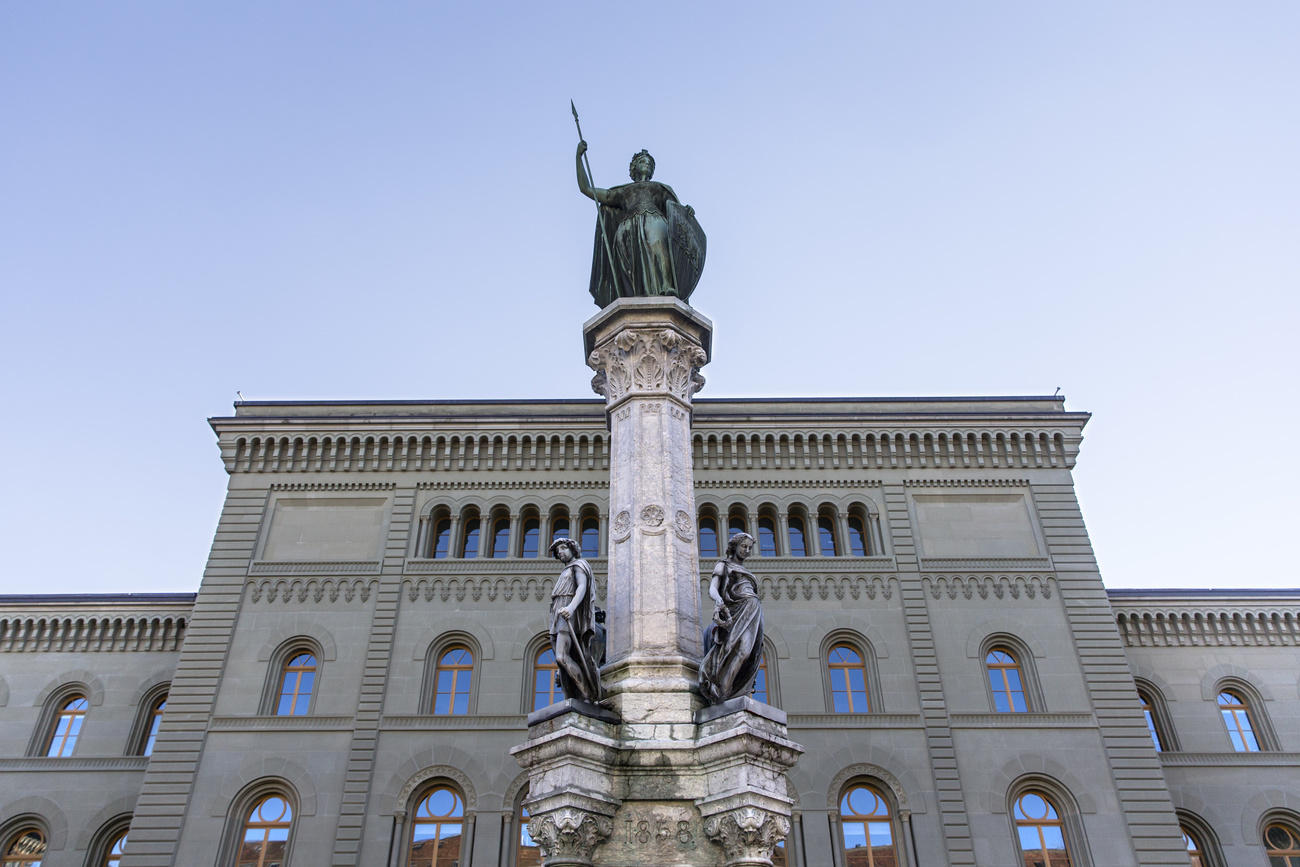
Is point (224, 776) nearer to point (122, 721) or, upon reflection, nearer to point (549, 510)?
point (122, 721)

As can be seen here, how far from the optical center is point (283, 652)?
2567cm

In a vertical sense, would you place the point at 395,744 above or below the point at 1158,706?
below

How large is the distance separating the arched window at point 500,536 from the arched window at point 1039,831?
14585 millimetres

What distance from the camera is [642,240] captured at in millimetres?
12234

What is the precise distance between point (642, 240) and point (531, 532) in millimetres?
17044

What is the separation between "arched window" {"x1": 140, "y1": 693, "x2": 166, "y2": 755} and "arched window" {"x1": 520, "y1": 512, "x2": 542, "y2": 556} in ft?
34.1

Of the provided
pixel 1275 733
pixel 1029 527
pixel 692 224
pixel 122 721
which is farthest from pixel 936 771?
pixel 122 721

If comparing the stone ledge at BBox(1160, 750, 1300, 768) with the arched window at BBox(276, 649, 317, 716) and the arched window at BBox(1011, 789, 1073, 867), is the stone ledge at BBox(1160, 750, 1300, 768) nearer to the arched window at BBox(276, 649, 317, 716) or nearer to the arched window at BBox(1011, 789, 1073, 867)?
the arched window at BBox(1011, 789, 1073, 867)

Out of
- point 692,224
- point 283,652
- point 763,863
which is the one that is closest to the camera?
point 763,863

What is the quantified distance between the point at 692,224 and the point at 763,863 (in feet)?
25.9

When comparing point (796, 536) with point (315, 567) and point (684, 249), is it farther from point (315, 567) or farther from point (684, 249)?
point (684, 249)

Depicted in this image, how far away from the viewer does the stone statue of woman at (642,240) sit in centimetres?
1212

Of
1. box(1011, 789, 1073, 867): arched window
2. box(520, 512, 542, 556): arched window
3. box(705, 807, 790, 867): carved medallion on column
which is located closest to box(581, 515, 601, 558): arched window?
box(520, 512, 542, 556): arched window

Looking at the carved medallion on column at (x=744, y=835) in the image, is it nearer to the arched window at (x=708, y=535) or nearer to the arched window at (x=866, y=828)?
the arched window at (x=866, y=828)
